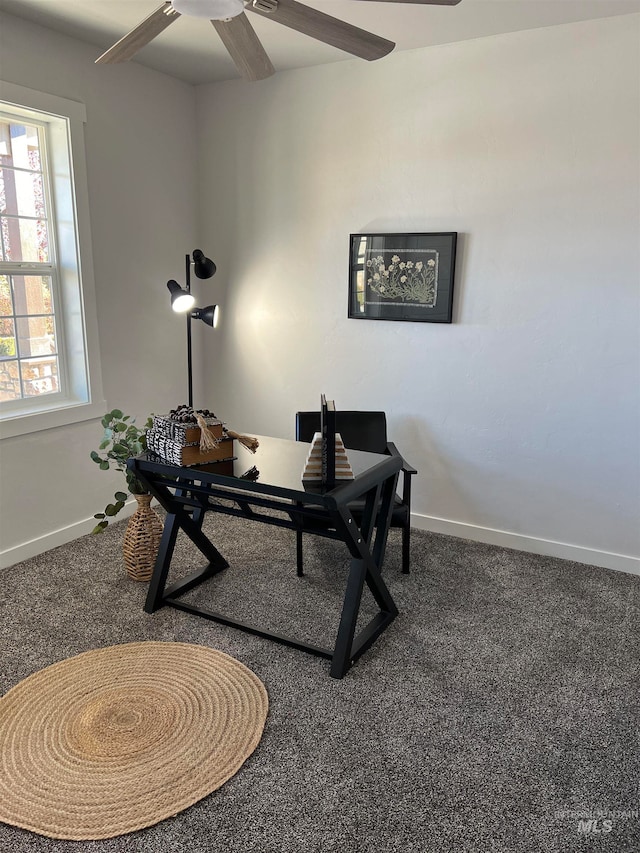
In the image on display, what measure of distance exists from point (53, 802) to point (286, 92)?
11.9 feet

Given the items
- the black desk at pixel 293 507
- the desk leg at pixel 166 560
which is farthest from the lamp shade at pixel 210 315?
the desk leg at pixel 166 560

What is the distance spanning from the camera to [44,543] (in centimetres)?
338

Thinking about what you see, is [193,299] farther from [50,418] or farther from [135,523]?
[135,523]

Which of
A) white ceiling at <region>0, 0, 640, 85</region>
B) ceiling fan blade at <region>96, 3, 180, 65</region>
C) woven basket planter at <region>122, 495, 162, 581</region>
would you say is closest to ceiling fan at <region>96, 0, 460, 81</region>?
ceiling fan blade at <region>96, 3, 180, 65</region>

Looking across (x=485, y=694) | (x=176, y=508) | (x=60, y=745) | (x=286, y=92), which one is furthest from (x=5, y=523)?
(x=286, y=92)

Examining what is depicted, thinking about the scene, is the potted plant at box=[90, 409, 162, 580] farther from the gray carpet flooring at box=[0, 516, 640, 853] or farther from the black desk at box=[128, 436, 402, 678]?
the black desk at box=[128, 436, 402, 678]

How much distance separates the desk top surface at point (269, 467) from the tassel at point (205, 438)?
0.24ft

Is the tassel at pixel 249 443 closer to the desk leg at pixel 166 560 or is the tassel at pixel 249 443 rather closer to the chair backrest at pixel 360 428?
the desk leg at pixel 166 560

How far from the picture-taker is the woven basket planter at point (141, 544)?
3053 mm

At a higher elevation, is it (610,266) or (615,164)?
(615,164)

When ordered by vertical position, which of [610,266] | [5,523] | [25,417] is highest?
[610,266]

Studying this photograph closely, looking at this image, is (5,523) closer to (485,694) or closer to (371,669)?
(371,669)

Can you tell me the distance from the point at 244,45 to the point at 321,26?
236mm

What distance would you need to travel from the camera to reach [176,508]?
282cm
